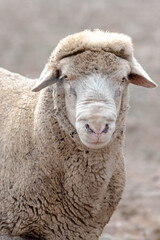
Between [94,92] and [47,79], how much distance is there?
544mm

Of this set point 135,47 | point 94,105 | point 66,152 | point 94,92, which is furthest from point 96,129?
point 135,47

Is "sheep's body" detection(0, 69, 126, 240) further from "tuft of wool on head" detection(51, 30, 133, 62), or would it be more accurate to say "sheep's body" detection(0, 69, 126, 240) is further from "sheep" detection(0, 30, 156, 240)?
"tuft of wool on head" detection(51, 30, 133, 62)

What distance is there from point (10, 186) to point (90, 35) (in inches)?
60.7

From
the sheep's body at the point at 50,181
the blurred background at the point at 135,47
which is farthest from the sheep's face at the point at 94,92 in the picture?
the blurred background at the point at 135,47

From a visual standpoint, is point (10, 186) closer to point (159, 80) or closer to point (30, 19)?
point (159, 80)

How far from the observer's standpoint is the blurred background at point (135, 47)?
12859mm

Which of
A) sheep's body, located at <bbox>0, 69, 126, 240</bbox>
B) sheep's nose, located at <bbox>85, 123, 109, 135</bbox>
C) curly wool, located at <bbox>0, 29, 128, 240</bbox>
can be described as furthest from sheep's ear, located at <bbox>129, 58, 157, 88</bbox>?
sheep's nose, located at <bbox>85, 123, 109, 135</bbox>

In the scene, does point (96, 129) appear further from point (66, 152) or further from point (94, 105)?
point (66, 152)

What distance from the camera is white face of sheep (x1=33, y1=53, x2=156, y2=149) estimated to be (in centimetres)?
586

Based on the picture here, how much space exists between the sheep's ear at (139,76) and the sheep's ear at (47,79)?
69cm

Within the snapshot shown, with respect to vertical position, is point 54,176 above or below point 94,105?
below

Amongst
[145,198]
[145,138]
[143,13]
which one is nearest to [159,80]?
[145,138]

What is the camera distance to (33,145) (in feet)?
21.8

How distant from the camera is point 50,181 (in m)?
6.53
